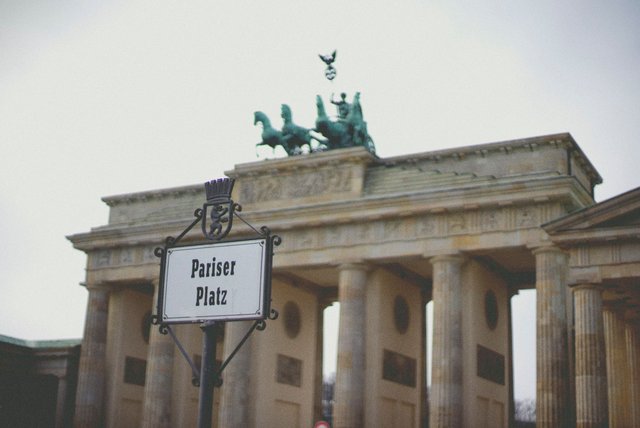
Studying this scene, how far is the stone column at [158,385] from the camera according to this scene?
151 feet

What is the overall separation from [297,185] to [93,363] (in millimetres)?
14330

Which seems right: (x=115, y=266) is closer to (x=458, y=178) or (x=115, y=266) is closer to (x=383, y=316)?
(x=383, y=316)

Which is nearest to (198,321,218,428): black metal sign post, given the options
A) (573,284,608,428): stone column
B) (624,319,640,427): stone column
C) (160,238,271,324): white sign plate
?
(160,238,271,324): white sign plate

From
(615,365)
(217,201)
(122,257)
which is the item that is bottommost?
(217,201)

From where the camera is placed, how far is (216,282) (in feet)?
24.0

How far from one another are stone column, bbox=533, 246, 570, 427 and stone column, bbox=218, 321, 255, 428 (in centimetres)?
1340

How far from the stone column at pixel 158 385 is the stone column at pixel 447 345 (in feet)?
45.0

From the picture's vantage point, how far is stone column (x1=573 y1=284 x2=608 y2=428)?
30.3 m

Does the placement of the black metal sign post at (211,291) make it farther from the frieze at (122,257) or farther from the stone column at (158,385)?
the frieze at (122,257)

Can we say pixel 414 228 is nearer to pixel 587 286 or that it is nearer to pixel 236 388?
pixel 236 388

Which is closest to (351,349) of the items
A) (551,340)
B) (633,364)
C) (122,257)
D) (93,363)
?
(551,340)

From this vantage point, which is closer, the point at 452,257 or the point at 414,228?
the point at 452,257

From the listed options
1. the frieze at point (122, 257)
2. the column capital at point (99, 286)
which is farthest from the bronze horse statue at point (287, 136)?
the column capital at point (99, 286)

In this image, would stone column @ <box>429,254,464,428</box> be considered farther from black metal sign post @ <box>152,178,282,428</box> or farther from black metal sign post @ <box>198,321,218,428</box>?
black metal sign post @ <box>198,321,218,428</box>
